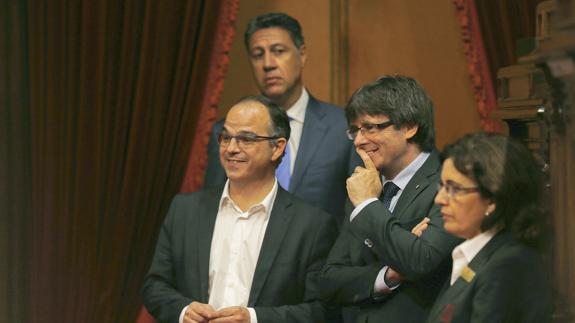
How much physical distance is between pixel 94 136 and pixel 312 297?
1.88 m

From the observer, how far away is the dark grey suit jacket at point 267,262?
3723mm

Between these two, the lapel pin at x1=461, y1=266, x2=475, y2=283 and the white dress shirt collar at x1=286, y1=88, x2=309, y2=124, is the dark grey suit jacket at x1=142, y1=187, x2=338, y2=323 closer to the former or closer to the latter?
the white dress shirt collar at x1=286, y1=88, x2=309, y2=124

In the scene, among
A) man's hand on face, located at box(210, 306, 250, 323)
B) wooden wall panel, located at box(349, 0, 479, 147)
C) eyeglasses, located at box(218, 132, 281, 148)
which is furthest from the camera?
wooden wall panel, located at box(349, 0, 479, 147)

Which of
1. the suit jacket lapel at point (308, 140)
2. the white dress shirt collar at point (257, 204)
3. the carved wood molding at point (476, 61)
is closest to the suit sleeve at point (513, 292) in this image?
the white dress shirt collar at point (257, 204)

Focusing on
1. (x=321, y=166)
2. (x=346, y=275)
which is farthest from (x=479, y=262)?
(x=321, y=166)

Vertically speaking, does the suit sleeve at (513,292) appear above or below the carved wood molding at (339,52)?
below

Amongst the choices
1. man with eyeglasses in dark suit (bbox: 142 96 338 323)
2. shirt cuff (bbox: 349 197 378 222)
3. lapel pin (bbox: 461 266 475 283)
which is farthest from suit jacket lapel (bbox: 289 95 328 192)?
lapel pin (bbox: 461 266 475 283)

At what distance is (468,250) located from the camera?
2707 mm

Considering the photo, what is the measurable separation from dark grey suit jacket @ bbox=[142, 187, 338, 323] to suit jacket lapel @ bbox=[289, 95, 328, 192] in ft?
1.76

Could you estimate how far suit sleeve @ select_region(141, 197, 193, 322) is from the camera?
3.73m

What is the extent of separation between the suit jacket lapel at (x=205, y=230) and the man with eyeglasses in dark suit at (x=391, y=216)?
0.51 m

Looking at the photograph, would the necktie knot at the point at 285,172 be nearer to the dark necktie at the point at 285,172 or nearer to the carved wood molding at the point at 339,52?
the dark necktie at the point at 285,172

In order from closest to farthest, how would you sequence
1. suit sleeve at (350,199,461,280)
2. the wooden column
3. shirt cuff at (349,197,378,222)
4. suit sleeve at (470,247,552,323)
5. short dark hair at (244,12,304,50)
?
the wooden column < suit sleeve at (470,247,552,323) < suit sleeve at (350,199,461,280) < shirt cuff at (349,197,378,222) < short dark hair at (244,12,304,50)

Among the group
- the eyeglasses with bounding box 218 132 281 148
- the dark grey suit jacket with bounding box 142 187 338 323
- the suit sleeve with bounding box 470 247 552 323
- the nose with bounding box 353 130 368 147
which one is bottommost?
the dark grey suit jacket with bounding box 142 187 338 323
